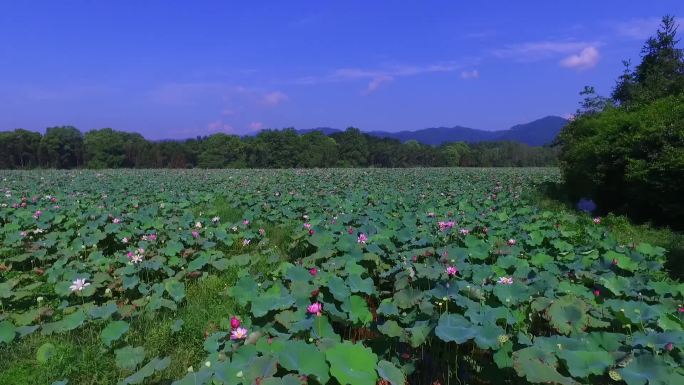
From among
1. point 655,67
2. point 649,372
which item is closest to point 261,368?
point 649,372

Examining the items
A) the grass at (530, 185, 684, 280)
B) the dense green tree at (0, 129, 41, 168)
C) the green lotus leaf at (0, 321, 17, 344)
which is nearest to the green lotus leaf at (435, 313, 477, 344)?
the green lotus leaf at (0, 321, 17, 344)

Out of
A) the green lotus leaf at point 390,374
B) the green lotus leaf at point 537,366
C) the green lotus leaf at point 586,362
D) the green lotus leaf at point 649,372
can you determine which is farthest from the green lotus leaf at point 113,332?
the green lotus leaf at point 649,372

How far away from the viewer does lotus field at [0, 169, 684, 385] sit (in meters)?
2.00

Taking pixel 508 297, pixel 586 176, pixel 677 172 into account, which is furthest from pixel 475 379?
pixel 586 176

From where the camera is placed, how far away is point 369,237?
194 inches

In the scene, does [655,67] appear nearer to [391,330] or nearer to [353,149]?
[391,330]

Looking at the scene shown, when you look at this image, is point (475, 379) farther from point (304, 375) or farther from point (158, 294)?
point (158, 294)

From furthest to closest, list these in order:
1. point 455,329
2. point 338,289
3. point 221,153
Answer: point 221,153
point 338,289
point 455,329

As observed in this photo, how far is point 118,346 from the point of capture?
3.09 metres

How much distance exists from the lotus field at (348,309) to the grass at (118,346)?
0.01m

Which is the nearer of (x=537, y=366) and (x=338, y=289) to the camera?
(x=537, y=366)

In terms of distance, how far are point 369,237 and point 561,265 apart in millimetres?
1890

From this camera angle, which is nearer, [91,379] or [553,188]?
[91,379]

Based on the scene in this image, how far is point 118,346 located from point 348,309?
163 centimetres
